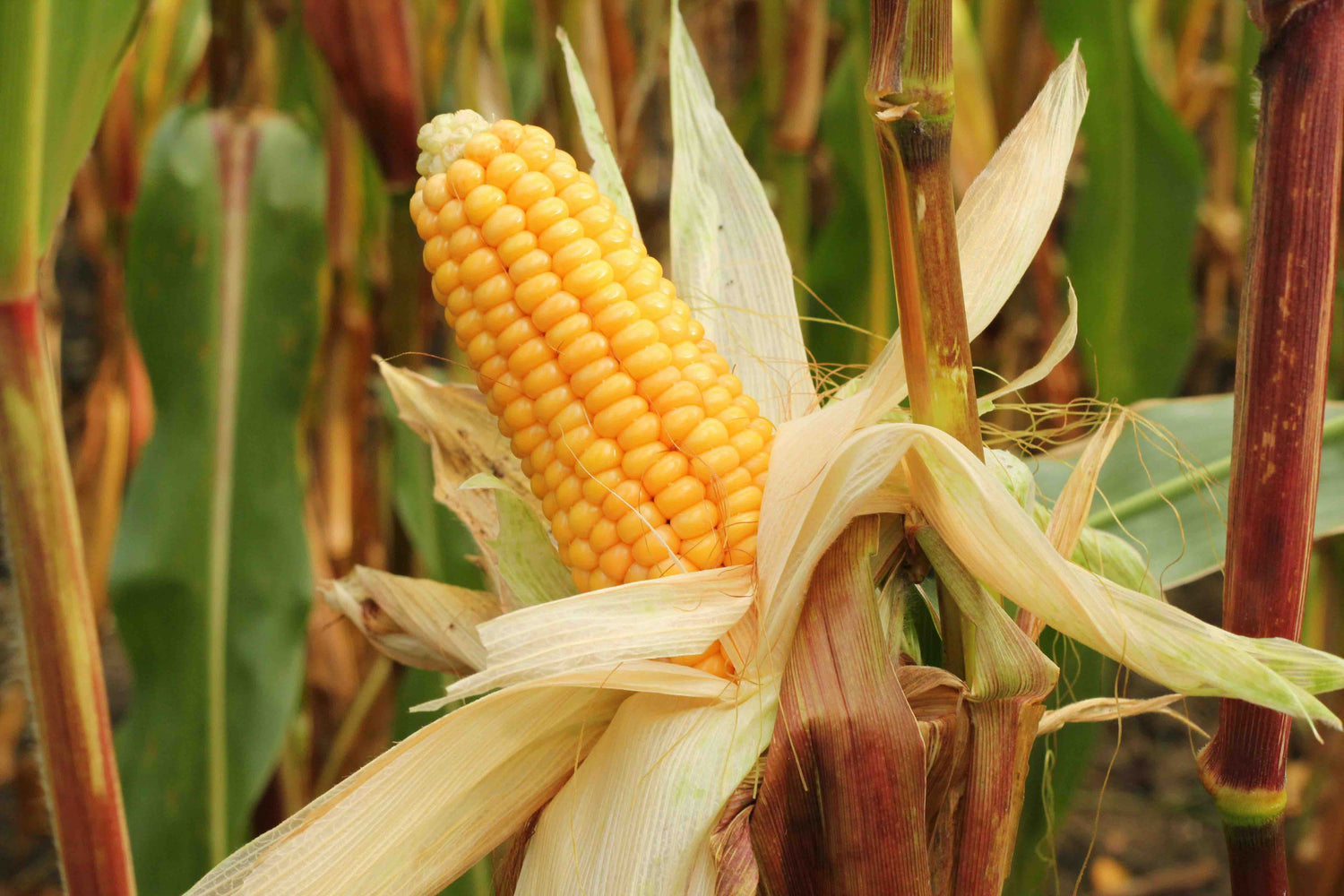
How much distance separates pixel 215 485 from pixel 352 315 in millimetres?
426

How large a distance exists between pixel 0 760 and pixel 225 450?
1201 millimetres

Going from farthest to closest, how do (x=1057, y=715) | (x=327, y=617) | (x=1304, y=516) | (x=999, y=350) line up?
(x=999, y=350) → (x=327, y=617) → (x=1057, y=715) → (x=1304, y=516)

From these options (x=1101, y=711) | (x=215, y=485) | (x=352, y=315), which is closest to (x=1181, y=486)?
(x=1101, y=711)

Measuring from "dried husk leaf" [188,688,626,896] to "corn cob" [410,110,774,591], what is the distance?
0.21 ft

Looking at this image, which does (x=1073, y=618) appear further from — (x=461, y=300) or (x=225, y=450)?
(x=225, y=450)

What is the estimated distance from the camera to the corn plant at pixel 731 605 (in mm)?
344

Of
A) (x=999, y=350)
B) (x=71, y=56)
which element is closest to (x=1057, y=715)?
(x=71, y=56)

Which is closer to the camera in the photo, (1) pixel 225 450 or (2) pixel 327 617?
(1) pixel 225 450

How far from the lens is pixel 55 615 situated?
491 millimetres

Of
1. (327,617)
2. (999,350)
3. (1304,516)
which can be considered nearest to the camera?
(1304,516)

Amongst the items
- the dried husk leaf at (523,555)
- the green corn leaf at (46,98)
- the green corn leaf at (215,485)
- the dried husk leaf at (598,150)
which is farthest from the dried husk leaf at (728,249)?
the green corn leaf at (215,485)

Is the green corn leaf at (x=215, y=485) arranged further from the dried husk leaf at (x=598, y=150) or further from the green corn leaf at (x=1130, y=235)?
the green corn leaf at (x=1130, y=235)

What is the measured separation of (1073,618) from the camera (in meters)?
0.35

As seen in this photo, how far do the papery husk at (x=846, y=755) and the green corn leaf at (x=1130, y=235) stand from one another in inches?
28.0
